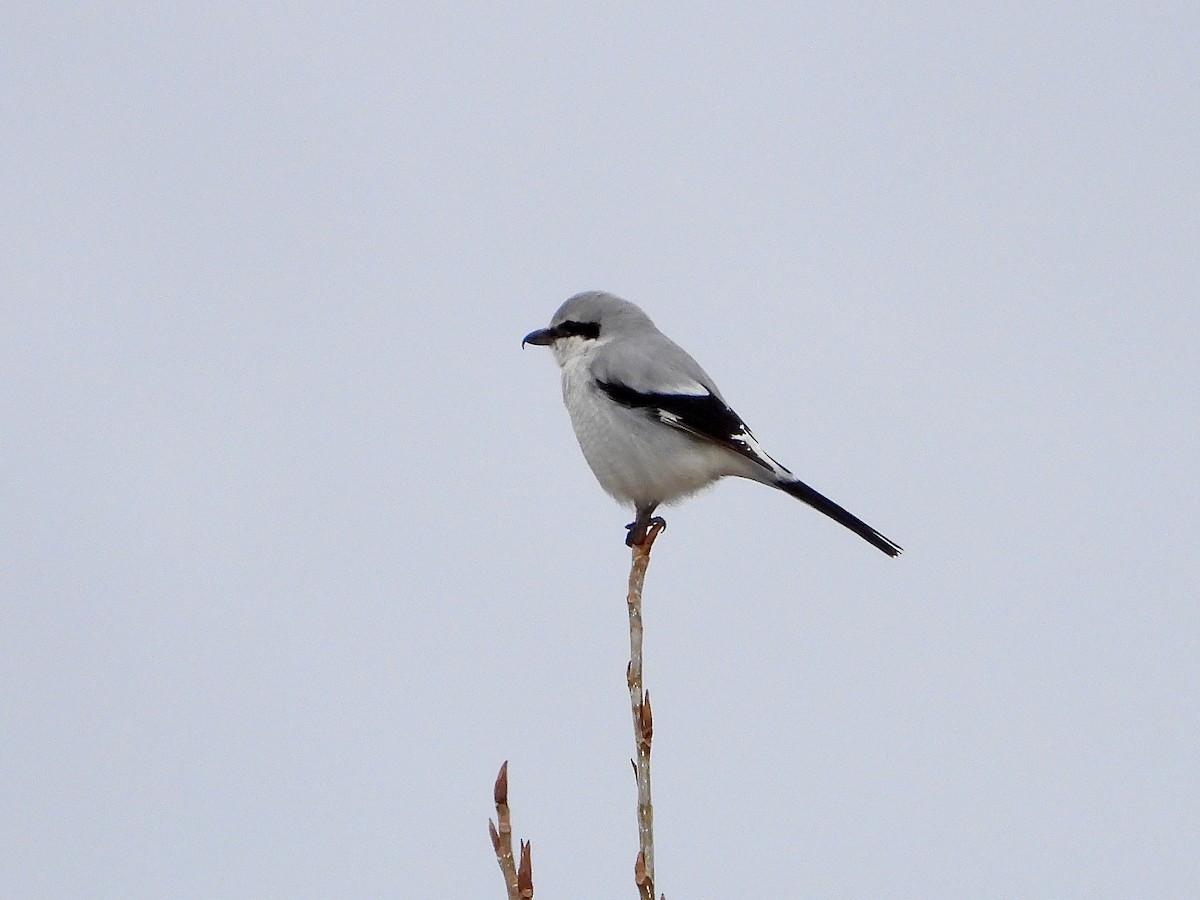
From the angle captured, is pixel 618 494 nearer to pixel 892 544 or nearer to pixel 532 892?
pixel 892 544

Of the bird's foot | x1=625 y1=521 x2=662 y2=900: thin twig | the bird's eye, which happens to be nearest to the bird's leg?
the bird's foot

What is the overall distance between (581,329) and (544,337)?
0.16 metres

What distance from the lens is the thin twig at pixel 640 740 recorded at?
5.41 feet

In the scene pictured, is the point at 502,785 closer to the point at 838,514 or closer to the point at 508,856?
the point at 508,856

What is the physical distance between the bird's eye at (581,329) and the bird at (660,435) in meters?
0.27

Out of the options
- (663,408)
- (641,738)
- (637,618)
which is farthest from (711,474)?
(641,738)

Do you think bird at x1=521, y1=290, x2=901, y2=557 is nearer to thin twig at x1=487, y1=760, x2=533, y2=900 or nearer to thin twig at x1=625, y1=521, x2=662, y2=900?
thin twig at x1=625, y1=521, x2=662, y2=900

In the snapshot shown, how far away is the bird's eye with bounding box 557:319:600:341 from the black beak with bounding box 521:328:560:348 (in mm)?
30

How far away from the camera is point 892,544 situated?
14.3 feet

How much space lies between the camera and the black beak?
16.7 ft

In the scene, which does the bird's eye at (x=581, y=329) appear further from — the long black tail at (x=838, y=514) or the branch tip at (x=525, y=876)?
the branch tip at (x=525, y=876)

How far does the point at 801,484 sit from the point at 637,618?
243cm

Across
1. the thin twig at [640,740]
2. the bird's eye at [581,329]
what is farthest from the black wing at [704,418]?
the thin twig at [640,740]

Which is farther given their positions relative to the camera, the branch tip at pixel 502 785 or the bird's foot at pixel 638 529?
the bird's foot at pixel 638 529
